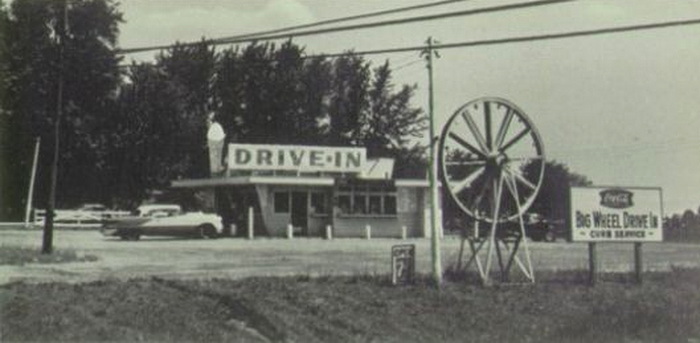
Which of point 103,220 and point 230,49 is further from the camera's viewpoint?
point 230,49

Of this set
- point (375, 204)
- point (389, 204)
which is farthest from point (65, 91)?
point (389, 204)

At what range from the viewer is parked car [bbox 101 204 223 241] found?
35169mm

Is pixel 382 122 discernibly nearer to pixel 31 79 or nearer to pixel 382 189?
pixel 382 189

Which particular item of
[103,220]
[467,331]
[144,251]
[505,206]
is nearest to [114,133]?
[103,220]

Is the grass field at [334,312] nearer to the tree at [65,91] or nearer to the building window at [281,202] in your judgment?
the tree at [65,91]

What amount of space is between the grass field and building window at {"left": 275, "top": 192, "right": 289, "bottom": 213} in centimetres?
2378

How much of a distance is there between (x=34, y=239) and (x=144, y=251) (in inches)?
299

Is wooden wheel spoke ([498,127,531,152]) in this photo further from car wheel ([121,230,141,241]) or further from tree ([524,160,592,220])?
car wheel ([121,230,141,241])

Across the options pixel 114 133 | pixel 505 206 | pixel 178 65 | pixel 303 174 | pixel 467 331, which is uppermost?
pixel 178 65

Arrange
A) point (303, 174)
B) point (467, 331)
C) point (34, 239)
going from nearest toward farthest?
1. point (467, 331)
2. point (34, 239)
3. point (303, 174)

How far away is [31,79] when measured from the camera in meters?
43.3

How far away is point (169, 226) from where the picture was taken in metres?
36.1

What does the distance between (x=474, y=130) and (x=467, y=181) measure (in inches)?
40.1

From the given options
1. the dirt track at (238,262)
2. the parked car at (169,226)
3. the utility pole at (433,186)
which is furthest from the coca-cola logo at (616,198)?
the parked car at (169,226)
